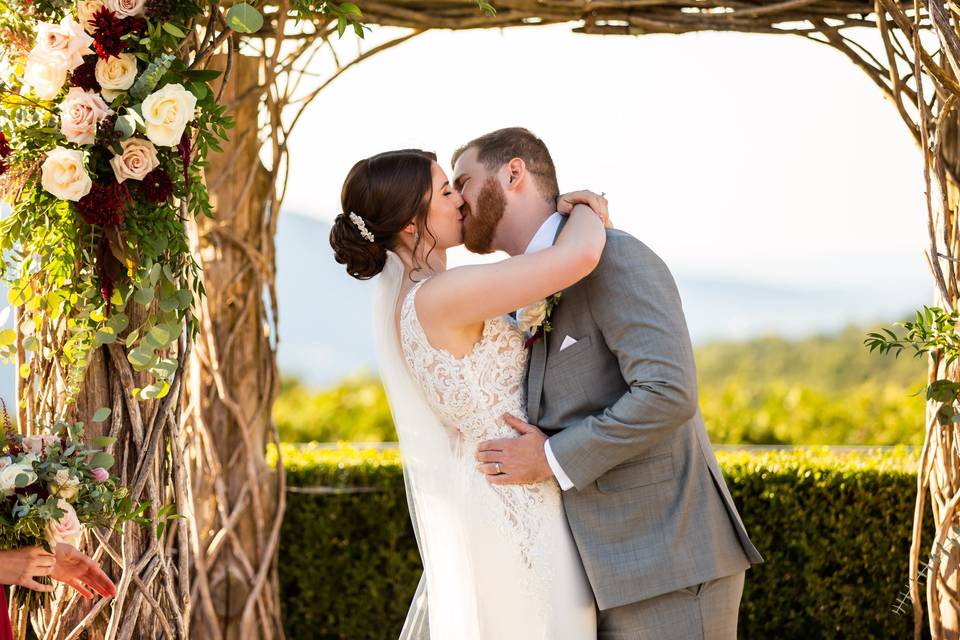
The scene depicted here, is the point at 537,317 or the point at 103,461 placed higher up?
the point at 537,317

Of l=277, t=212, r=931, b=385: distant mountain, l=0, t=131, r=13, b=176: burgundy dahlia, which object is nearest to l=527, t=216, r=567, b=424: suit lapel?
l=0, t=131, r=13, b=176: burgundy dahlia

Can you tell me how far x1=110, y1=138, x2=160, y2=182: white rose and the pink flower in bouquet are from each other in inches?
25.8

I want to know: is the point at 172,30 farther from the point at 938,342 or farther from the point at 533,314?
the point at 938,342

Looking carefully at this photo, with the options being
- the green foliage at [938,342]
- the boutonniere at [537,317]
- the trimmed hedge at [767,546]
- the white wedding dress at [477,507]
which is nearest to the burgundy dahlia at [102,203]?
the white wedding dress at [477,507]

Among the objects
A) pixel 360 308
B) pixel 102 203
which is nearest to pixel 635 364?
pixel 102 203

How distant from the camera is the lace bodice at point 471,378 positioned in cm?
275

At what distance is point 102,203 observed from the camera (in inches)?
97.4

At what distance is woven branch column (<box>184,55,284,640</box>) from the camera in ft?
13.4

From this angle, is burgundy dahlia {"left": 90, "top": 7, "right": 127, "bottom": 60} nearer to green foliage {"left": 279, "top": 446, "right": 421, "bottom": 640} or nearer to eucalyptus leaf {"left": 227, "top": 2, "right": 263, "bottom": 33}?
eucalyptus leaf {"left": 227, "top": 2, "right": 263, "bottom": 33}

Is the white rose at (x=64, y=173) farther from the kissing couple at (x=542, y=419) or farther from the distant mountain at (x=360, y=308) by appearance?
the distant mountain at (x=360, y=308)

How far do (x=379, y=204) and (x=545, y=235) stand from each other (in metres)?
0.47

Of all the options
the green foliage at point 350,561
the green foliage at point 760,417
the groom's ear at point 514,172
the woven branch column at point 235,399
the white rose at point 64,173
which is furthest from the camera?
the green foliage at point 760,417

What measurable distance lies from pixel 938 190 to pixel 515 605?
185 centimetres

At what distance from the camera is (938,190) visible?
3221mm
